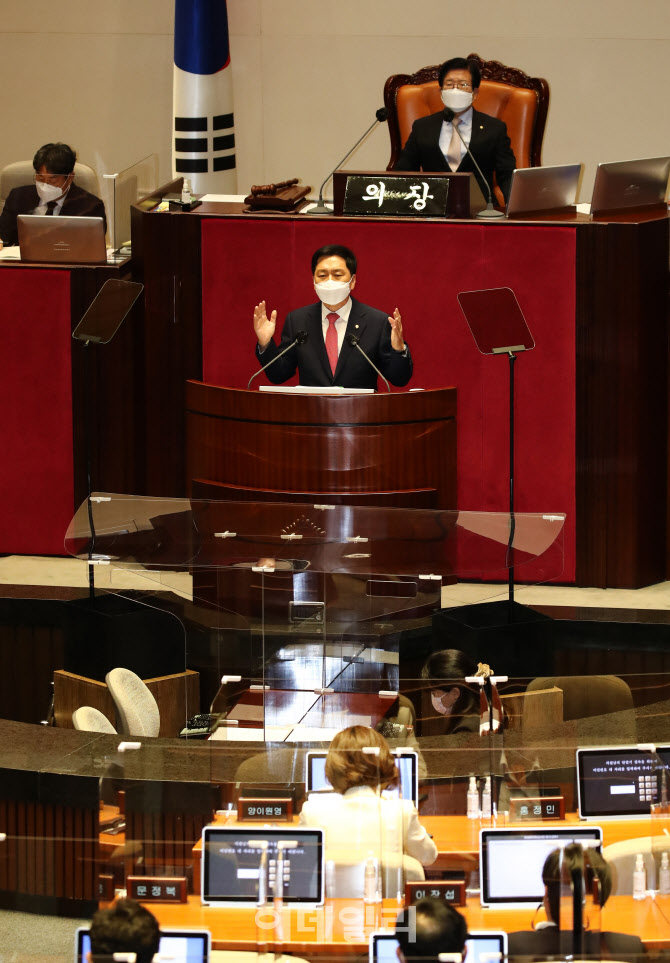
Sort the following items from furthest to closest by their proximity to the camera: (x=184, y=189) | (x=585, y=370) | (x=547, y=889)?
(x=184, y=189), (x=585, y=370), (x=547, y=889)

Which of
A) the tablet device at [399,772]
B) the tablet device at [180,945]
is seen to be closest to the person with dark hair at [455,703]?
the tablet device at [399,772]

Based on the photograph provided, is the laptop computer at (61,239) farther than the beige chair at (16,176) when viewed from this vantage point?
No

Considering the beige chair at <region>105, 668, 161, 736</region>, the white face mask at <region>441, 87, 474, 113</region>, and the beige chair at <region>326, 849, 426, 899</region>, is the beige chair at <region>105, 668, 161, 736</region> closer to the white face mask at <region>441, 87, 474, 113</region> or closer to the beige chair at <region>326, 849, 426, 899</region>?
the beige chair at <region>326, 849, 426, 899</region>

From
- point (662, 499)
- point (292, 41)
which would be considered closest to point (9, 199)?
point (292, 41)

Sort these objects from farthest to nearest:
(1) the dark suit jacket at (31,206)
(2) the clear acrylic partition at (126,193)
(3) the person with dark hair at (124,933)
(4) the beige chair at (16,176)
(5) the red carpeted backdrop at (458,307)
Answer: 1. (4) the beige chair at (16,176)
2. (1) the dark suit jacket at (31,206)
3. (2) the clear acrylic partition at (126,193)
4. (5) the red carpeted backdrop at (458,307)
5. (3) the person with dark hair at (124,933)

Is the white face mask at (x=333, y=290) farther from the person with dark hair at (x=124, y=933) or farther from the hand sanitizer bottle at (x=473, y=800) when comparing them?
the person with dark hair at (x=124, y=933)

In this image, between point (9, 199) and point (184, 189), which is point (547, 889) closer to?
point (184, 189)

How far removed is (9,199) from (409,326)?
6.85 ft

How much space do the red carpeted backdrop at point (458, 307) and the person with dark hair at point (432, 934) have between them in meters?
3.62

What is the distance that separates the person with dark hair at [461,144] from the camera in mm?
6949

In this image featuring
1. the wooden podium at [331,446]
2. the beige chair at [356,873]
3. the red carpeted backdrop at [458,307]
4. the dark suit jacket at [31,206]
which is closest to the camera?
the beige chair at [356,873]

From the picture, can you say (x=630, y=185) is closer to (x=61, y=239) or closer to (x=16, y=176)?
(x=61, y=239)

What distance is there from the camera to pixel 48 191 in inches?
285

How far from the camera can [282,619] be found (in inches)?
191
